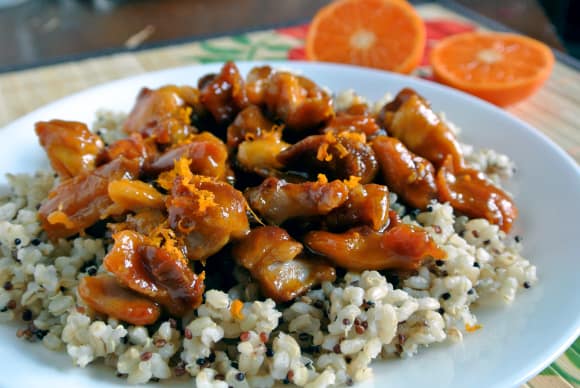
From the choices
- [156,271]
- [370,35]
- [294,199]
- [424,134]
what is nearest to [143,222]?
[156,271]

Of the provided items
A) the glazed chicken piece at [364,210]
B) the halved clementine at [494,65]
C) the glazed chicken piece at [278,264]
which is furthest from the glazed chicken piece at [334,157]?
the halved clementine at [494,65]

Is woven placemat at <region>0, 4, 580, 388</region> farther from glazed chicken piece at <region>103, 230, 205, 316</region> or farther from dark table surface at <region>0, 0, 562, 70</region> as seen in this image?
glazed chicken piece at <region>103, 230, 205, 316</region>

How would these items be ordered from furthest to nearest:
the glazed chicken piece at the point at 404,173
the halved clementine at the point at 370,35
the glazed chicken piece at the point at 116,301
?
the halved clementine at the point at 370,35
the glazed chicken piece at the point at 404,173
the glazed chicken piece at the point at 116,301

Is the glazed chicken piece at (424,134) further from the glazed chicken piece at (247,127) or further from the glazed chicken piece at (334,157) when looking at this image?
the glazed chicken piece at (247,127)

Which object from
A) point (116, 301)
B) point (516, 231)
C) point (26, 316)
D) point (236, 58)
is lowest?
point (236, 58)

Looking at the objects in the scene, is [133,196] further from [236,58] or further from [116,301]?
[236,58]


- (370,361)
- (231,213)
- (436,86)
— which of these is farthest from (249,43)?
(370,361)

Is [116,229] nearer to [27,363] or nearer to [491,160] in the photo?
[27,363]

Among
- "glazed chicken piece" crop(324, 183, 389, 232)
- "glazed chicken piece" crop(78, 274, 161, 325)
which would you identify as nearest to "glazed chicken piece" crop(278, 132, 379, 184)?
"glazed chicken piece" crop(324, 183, 389, 232)
